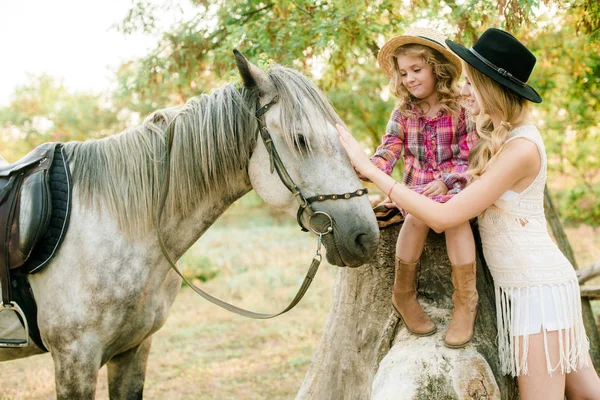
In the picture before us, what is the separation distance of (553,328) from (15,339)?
2364 millimetres

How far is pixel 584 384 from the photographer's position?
2.28m

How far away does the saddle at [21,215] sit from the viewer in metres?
2.29

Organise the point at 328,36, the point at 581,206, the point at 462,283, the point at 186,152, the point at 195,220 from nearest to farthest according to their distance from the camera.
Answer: the point at 462,283, the point at 186,152, the point at 195,220, the point at 328,36, the point at 581,206

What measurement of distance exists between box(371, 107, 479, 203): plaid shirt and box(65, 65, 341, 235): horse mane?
21.0 inches

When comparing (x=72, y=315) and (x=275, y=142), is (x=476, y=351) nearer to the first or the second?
(x=275, y=142)

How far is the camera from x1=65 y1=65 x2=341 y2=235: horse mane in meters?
2.32

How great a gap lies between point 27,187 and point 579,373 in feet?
8.44

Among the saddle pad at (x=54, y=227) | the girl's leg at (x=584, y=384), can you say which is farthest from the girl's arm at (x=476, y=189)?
the saddle pad at (x=54, y=227)

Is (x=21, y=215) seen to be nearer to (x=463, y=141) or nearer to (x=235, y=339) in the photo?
(x=463, y=141)

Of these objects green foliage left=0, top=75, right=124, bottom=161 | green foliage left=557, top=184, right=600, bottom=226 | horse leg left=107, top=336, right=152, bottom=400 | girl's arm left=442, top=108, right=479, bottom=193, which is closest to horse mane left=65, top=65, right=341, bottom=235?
girl's arm left=442, top=108, right=479, bottom=193

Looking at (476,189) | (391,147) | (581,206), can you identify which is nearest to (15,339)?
(391,147)

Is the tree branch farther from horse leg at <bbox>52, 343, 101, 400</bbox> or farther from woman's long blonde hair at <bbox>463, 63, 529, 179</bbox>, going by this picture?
horse leg at <bbox>52, 343, 101, 400</bbox>

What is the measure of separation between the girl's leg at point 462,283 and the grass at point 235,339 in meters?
2.96

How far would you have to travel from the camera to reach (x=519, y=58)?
7.00 ft
